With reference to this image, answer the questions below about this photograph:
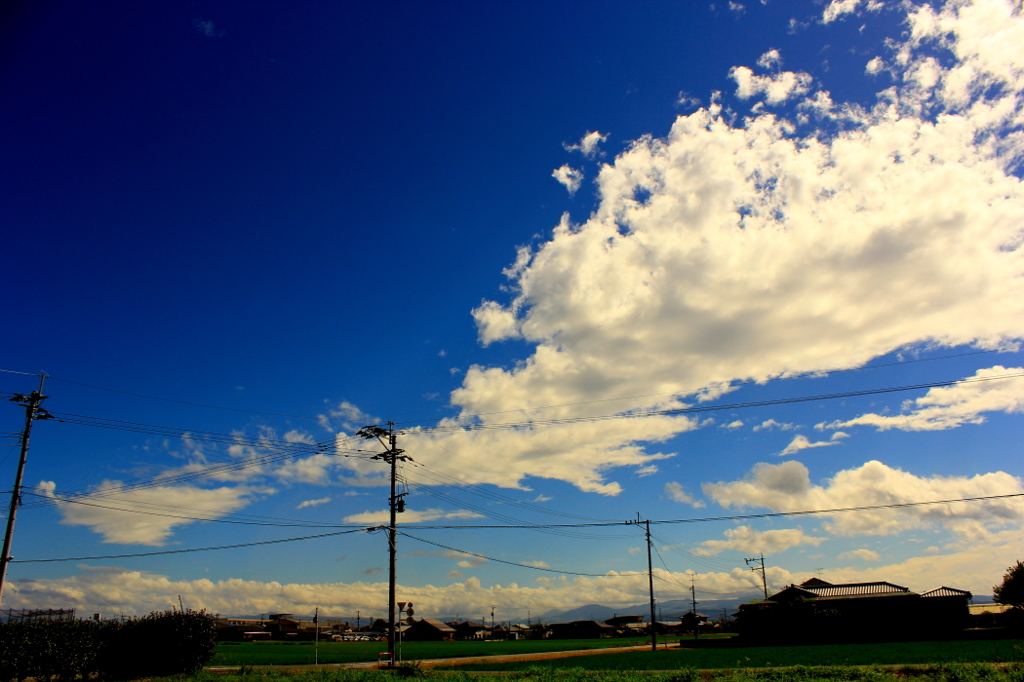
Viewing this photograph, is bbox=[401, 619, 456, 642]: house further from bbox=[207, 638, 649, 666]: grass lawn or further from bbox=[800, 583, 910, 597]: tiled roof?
bbox=[800, 583, 910, 597]: tiled roof

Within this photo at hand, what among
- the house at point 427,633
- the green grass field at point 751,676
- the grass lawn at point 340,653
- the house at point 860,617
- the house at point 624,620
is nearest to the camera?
the green grass field at point 751,676

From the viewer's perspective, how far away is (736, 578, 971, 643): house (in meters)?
55.4

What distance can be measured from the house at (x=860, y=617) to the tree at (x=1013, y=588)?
6469 mm

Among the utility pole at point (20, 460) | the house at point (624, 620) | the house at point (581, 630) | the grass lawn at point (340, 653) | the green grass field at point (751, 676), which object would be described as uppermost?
the utility pole at point (20, 460)

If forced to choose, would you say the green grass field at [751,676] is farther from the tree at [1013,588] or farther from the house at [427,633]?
the house at [427,633]

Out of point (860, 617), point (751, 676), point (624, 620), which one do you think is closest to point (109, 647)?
point (751, 676)

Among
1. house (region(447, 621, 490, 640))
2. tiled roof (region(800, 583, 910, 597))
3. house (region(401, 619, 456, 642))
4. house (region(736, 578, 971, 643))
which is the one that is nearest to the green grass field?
house (region(736, 578, 971, 643))

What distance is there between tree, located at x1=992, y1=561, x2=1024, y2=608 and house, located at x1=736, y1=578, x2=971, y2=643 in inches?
255

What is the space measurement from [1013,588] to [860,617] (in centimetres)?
1984

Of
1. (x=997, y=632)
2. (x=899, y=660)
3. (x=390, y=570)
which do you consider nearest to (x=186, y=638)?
(x=390, y=570)

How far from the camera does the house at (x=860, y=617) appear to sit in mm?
55406

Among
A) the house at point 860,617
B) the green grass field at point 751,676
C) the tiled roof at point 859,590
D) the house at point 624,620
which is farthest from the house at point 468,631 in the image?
the green grass field at point 751,676

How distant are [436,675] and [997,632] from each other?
177ft

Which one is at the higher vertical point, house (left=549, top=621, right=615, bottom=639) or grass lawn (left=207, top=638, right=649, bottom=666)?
grass lawn (left=207, top=638, right=649, bottom=666)
